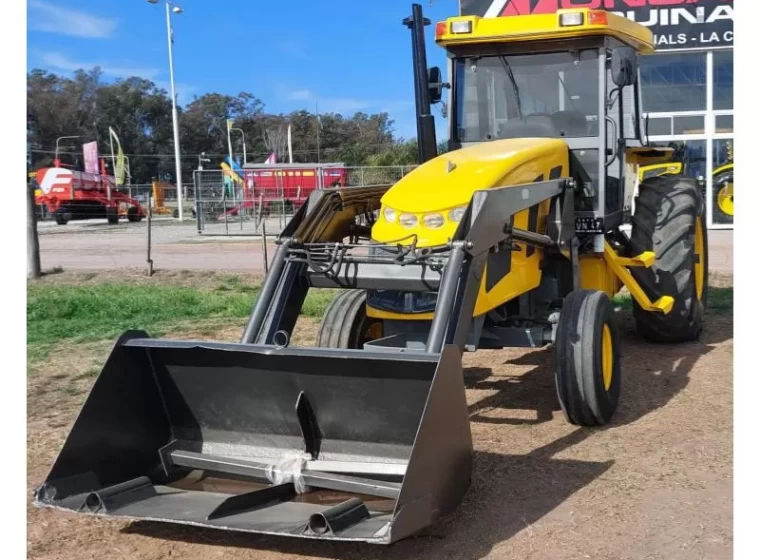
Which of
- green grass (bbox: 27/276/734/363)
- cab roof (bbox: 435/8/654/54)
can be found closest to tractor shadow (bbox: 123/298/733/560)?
cab roof (bbox: 435/8/654/54)

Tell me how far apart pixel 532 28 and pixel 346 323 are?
2619mm

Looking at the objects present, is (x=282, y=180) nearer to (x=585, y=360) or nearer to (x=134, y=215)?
(x=134, y=215)

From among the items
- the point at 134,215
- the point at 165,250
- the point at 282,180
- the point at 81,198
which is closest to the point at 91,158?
the point at 134,215

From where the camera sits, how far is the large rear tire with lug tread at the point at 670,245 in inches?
297

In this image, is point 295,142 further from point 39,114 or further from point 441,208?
point 441,208

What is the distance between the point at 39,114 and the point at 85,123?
12.3 ft

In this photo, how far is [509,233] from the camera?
17.6 feet

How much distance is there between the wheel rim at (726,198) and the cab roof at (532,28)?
12.9 metres

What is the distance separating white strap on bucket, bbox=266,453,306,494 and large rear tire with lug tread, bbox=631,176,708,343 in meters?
4.20

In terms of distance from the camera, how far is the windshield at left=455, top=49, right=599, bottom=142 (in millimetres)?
6586

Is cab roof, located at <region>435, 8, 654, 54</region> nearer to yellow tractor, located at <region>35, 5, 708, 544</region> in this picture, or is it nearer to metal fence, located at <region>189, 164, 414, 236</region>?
yellow tractor, located at <region>35, 5, 708, 544</region>

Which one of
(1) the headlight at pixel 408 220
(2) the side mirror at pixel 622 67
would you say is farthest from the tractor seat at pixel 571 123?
(1) the headlight at pixel 408 220

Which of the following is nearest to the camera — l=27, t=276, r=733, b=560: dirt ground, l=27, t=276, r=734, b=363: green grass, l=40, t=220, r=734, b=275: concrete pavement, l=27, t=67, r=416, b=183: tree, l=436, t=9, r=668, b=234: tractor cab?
l=27, t=276, r=733, b=560: dirt ground

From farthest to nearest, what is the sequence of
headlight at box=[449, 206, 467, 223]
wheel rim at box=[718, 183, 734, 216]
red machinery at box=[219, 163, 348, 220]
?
1. red machinery at box=[219, 163, 348, 220]
2. wheel rim at box=[718, 183, 734, 216]
3. headlight at box=[449, 206, 467, 223]
